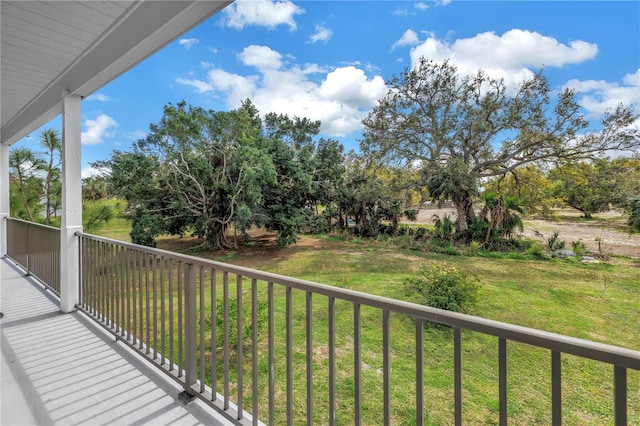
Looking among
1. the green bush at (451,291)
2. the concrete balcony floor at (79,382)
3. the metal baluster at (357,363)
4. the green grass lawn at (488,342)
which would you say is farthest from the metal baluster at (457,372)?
the green bush at (451,291)

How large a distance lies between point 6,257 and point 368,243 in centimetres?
775

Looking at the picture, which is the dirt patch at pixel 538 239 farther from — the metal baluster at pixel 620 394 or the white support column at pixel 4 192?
the metal baluster at pixel 620 394

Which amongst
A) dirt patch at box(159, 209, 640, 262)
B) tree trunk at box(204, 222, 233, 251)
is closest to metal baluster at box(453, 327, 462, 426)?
dirt patch at box(159, 209, 640, 262)

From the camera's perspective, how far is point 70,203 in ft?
→ 8.86

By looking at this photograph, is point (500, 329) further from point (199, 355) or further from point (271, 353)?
point (199, 355)

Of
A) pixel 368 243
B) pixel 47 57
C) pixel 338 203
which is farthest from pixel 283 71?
pixel 47 57

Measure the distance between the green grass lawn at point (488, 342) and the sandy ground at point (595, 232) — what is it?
350 mm

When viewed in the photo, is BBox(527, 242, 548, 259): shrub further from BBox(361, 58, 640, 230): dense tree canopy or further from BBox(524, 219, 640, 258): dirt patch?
BBox(361, 58, 640, 230): dense tree canopy

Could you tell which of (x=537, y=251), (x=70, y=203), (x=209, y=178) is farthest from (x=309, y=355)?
(x=537, y=251)

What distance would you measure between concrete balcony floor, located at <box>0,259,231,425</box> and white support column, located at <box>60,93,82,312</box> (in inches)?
12.0

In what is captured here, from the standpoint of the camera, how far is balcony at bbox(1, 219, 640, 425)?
0.77 meters

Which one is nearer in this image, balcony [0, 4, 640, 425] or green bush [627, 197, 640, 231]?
balcony [0, 4, 640, 425]

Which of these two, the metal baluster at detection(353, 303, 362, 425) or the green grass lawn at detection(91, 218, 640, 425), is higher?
the metal baluster at detection(353, 303, 362, 425)

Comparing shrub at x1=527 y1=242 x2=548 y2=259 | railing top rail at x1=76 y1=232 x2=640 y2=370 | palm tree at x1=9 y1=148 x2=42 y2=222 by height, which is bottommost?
shrub at x1=527 y1=242 x2=548 y2=259
